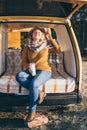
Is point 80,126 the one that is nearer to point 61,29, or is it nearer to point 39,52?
point 39,52

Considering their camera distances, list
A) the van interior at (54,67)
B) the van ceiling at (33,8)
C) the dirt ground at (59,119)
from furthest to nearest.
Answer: the van ceiling at (33,8)
the van interior at (54,67)
the dirt ground at (59,119)

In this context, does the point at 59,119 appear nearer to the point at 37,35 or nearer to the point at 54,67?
the point at 54,67

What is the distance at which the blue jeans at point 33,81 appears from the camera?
187 inches

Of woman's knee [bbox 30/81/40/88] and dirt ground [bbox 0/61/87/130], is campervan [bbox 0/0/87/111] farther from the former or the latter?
dirt ground [bbox 0/61/87/130]

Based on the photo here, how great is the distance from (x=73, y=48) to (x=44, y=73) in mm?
587

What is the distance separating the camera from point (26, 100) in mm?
4820

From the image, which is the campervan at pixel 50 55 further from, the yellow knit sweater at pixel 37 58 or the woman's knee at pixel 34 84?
the yellow knit sweater at pixel 37 58

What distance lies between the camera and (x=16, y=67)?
→ 5648 mm

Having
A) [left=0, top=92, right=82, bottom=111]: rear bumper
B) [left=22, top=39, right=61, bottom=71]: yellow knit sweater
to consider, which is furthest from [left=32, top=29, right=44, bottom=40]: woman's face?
[left=0, top=92, right=82, bottom=111]: rear bumper

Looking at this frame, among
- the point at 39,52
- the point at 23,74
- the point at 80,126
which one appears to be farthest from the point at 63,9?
the point at 80,126

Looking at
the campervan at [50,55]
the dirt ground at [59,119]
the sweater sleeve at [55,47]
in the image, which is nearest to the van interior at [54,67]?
the campervan at [50,55]

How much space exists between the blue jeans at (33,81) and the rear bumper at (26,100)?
0.37ft

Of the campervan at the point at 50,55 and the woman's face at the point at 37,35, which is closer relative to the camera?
the campervan at the point at 50,55

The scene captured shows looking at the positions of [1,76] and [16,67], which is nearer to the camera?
[1,76]
